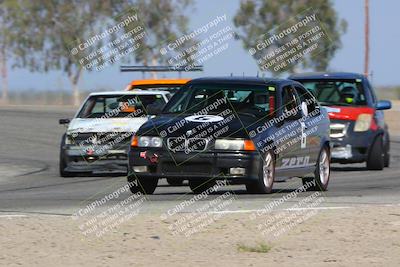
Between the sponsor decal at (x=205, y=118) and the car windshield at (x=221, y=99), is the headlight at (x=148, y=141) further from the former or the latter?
the car windshield at (x=221, y=99)

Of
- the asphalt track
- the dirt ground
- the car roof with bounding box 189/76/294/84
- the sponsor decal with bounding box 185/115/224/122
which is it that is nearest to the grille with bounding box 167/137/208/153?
the sponsor decal with bounding box 185/115/224/122

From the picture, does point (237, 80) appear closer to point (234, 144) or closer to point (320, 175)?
point (234, 144)

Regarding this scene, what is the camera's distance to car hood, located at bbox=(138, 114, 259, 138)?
13.8 m

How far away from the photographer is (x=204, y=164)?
13828 millimetres

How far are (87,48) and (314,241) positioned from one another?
74151 mm

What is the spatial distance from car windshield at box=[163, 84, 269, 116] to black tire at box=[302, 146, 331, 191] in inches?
64.0

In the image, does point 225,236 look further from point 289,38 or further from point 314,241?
point 289,38

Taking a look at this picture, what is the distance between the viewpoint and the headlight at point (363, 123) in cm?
2056

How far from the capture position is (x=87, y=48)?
8331 centimetres

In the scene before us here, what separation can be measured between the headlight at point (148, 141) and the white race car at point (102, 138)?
454 centimetres

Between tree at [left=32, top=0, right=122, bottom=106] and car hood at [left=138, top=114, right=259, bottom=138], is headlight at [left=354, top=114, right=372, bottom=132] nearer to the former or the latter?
car hood at [left=138, top=114, right=259, bottom=138]

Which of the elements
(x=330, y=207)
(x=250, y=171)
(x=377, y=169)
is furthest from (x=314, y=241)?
(x=377, y=169)

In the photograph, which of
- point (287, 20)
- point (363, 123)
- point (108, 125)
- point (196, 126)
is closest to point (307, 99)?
point (196, 126)

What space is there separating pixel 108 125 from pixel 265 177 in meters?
5.39
